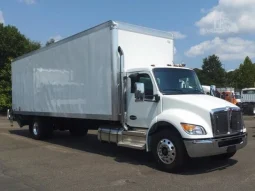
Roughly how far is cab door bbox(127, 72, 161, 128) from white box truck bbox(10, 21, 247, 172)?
2 cm

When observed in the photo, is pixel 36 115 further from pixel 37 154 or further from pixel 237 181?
pixel 237 181

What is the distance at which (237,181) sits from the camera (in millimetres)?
6953

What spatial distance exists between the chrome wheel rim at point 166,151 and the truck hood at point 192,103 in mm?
856

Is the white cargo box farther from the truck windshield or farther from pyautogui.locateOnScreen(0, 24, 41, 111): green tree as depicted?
pyautogui.locateOnScreen(0, 24, 41, 111): green tree

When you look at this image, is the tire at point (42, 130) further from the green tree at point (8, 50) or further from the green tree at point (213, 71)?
the green tree at point (213, 71)

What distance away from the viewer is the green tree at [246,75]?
2409 inches

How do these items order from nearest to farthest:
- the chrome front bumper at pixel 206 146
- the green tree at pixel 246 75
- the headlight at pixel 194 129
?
1. the chrome front bumper at pixel 206 146
2. the headlight at pixel 194 129
3. the green tree at pixel 246 75

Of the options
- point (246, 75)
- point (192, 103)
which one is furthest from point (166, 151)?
point (246, 75)

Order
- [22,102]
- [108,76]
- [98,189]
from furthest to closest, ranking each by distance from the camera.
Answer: [22,102], [108,76], [98,189]

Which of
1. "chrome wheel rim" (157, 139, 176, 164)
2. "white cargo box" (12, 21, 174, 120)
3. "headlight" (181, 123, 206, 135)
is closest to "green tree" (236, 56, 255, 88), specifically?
"white cargo box" (12, 21, 174, 120)

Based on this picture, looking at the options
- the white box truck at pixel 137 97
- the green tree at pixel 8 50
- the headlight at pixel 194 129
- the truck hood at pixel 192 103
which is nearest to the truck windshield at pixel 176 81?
the white box truck at pixel 137 97

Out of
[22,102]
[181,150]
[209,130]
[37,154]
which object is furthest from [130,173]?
[22,102]

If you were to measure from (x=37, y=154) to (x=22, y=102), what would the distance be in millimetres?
5583

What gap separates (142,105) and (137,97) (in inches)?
9.5
